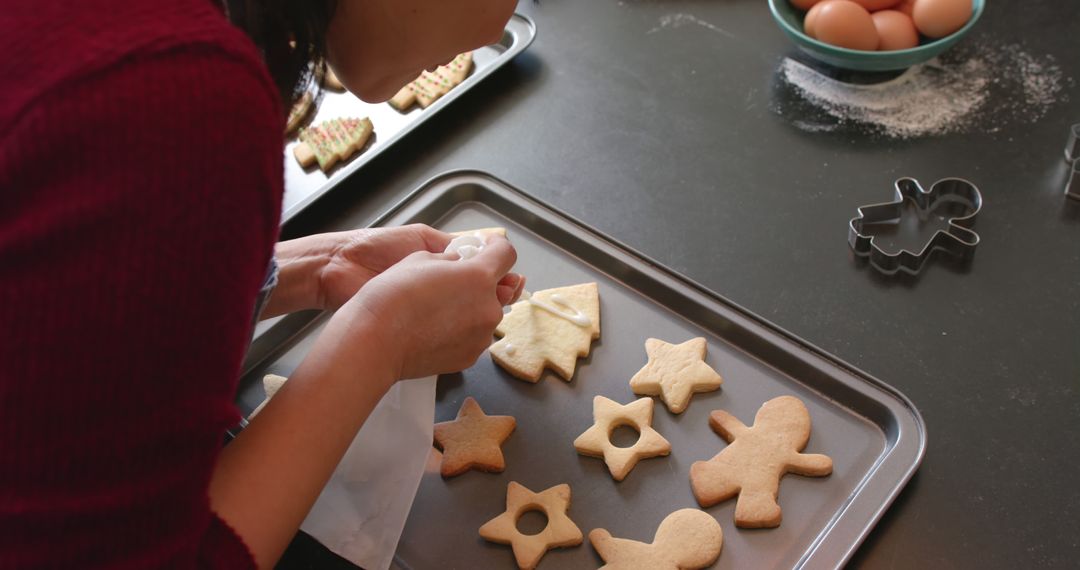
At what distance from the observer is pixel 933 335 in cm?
103

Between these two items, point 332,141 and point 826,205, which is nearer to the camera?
point 826,205

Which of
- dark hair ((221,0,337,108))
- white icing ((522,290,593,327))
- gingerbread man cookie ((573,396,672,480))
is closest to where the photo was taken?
dark hair ((221,0,337,108))

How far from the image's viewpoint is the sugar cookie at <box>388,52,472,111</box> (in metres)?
1.39

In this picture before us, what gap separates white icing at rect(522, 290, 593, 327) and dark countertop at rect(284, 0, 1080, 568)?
0.15 m

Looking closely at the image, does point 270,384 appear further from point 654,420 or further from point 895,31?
point 895,31

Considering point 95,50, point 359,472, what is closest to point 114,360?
point 95,50

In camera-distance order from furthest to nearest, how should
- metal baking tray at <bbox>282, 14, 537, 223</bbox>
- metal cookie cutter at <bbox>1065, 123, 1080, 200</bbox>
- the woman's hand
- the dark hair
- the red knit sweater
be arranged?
metal baking tray at <bbox>282, 14, 537, 223</bbox>, metal cookie cutter at <bbox>1065, 123, 1080, 200</bbox>, the woman's hand, the dark hair, the red knit sweater

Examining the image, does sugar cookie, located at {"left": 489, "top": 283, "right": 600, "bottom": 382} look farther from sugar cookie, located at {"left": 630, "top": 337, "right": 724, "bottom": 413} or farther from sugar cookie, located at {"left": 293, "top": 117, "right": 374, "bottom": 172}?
sugar cookie, located at {"left": 293, "top": 117, "right": 374, "bottom": 172}

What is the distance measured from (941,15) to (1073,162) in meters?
0.29

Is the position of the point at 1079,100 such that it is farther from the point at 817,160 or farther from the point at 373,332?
the point at 373,332

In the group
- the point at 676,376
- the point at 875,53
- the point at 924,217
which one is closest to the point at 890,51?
the point at 875,53

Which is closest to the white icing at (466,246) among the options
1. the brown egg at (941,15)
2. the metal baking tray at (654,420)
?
the metal baking tray at (654,420)

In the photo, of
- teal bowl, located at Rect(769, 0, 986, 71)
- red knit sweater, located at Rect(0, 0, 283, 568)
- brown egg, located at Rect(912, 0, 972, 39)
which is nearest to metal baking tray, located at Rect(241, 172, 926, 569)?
red knit sweater, located at Rect(0, 0, 283, 568)

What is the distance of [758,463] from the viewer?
2.98 ft
